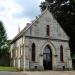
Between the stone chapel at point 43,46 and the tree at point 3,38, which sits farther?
the tree at point 3,38

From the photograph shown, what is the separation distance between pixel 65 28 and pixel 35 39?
32.4 ft

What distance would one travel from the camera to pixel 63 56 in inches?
1866

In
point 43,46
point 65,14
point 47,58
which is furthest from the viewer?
point 65,14

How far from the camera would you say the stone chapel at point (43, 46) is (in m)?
43.9

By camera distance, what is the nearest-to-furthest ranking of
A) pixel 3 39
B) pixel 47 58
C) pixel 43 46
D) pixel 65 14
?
pixel 43 46 < pixel 47 58 < pixel 65 14 < pixel 3 39

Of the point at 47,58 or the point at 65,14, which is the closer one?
the point at 47,58

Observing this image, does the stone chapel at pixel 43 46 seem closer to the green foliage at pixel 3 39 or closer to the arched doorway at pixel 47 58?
the arched doorway at pixel 47 58

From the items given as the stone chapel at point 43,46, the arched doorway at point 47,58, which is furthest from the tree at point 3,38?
the arched doorway at point 47,58

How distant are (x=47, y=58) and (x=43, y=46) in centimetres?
249

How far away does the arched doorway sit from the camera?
150 feet

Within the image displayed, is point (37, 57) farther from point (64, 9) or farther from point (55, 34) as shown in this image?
point (64, 9)

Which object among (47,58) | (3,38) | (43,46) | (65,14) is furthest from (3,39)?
(43,46)

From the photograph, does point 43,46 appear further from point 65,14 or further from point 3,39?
point 3,39

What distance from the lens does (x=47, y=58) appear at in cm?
4656
